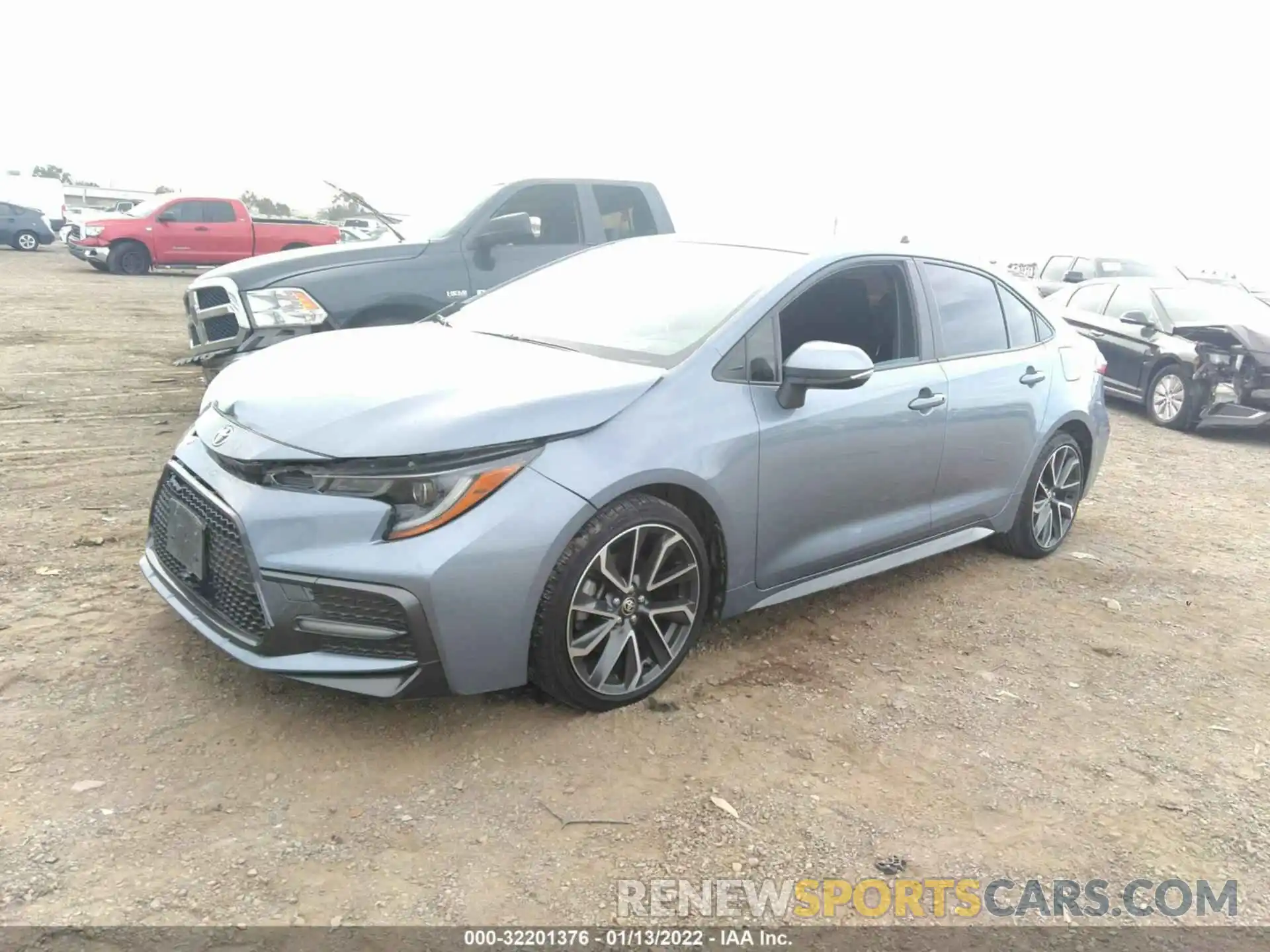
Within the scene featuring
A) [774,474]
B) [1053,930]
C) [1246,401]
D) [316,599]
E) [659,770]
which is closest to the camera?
[1053,930]

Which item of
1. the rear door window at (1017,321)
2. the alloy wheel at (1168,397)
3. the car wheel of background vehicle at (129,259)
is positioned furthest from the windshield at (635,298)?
the car wheel of background vehicle at (129,259)

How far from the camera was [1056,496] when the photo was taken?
512 centimetres

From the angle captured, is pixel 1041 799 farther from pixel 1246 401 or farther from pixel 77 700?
pixel 1246 401

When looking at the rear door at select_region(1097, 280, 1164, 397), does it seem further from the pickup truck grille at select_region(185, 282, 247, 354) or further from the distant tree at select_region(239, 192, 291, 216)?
the distant tree at select_region(239, 192, 291, 216)

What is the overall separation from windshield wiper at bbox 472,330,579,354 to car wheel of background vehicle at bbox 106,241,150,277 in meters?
20.1

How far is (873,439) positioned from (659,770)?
63.6 inches

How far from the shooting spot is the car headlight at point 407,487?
8.96 feet

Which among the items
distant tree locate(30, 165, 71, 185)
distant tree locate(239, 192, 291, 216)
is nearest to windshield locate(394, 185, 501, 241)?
distant tree locate(239, 192, 291, 216)

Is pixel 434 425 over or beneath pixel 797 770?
over

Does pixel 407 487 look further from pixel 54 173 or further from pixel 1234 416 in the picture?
pixel 54 173

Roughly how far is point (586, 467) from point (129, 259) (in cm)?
2154

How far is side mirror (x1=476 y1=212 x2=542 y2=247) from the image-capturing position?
20.5 ft

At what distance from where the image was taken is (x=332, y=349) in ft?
11.7

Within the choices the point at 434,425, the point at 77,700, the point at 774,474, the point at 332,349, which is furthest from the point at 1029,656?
the point at 77,700
